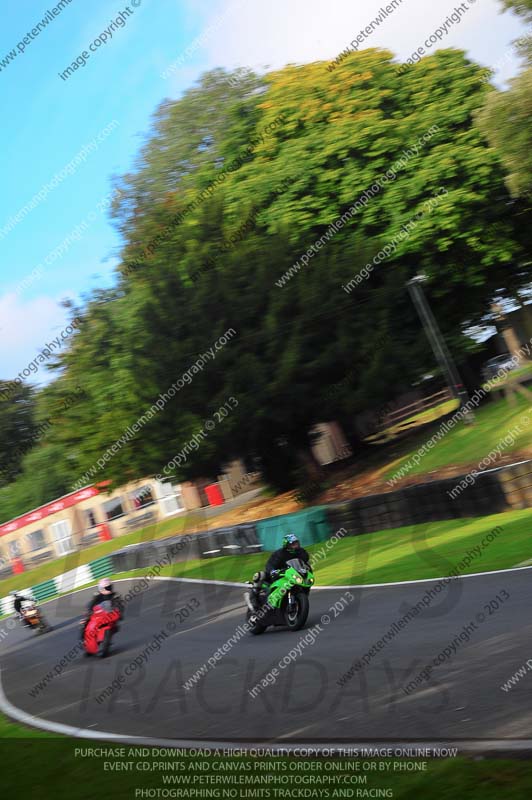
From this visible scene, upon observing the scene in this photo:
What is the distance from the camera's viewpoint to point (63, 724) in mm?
11797

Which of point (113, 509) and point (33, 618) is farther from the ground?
point (113, 509)

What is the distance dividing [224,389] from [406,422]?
15.6 metres

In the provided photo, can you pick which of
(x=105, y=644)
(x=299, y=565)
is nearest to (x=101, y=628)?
(x=105, y=644)

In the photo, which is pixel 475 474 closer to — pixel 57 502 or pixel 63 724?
pixel 63 724

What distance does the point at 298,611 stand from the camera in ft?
46.3

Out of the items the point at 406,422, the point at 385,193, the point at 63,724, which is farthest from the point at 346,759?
the point at 406,422

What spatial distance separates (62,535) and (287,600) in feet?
190

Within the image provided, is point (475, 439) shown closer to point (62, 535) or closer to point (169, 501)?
point (169, 501)

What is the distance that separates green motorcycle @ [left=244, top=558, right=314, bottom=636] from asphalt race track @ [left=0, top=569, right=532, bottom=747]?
30 centimetres

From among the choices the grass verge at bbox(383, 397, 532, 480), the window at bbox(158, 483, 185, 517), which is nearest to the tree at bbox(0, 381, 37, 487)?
the window at bbox(158, 483, 185, 517)

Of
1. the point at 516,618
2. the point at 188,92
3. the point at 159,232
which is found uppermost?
the point at 188,92

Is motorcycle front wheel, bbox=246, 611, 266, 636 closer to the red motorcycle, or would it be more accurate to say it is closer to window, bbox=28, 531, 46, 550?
the red motorcycle

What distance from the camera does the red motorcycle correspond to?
17188 mm

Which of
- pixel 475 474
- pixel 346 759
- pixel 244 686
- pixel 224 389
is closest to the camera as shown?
pixel 346 759
